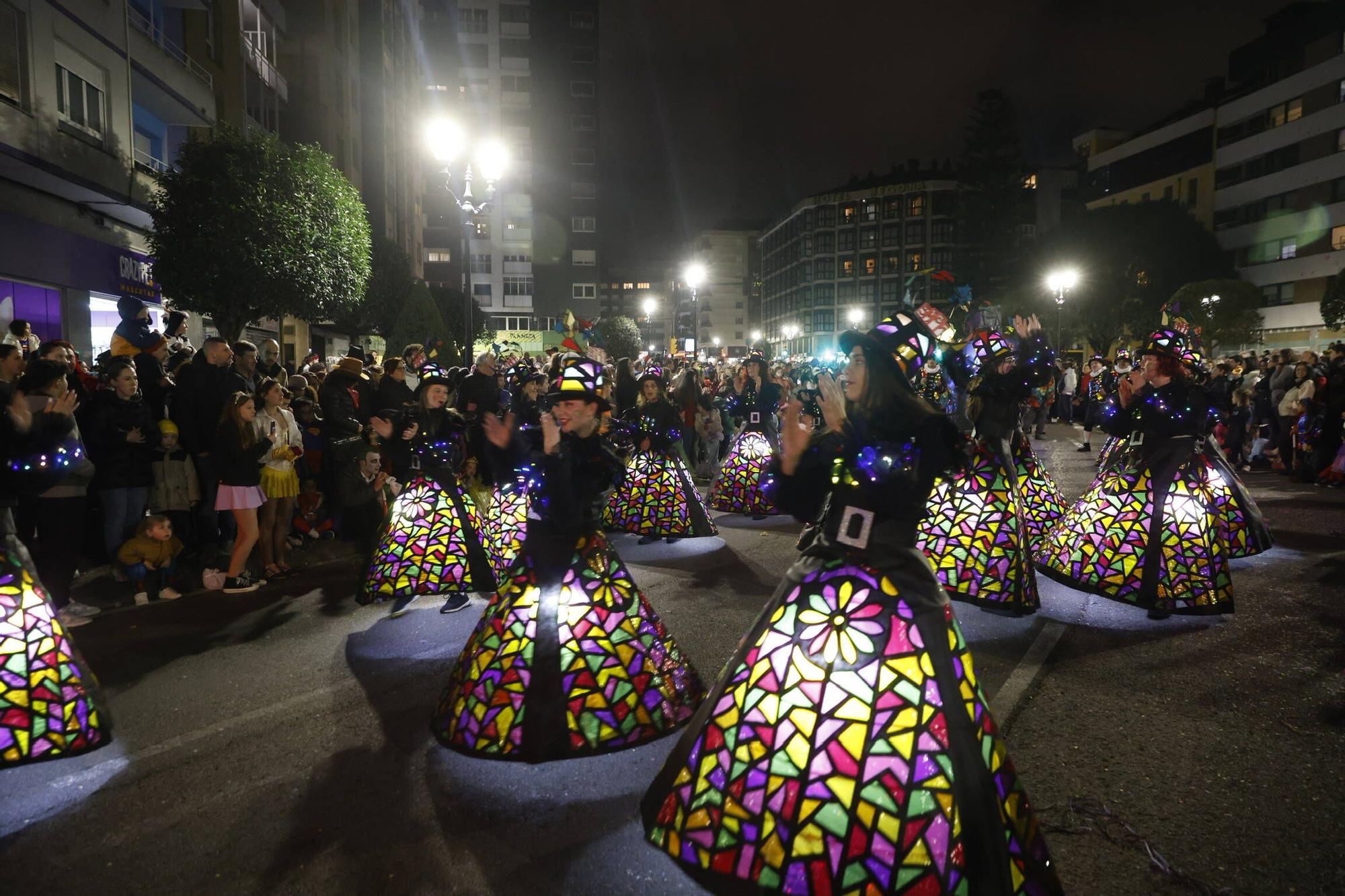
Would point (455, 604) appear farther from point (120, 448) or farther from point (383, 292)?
point (383, 292)

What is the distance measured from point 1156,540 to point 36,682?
22.3ft

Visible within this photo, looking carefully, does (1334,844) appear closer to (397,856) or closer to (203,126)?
(397,856)

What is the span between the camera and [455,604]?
6473mm

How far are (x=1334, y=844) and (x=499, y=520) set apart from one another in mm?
5713

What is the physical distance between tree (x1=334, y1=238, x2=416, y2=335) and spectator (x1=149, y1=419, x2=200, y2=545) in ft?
82.2

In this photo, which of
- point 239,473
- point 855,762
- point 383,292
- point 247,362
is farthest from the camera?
point 383,292

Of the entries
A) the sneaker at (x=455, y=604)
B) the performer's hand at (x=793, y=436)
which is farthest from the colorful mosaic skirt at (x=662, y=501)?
the performer's hand at (x=793, y=436)

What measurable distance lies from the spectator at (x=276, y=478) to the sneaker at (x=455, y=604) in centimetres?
196

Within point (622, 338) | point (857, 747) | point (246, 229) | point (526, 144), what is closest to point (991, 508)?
point (857, 747)

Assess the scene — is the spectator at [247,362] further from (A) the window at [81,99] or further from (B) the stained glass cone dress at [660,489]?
(A) the window at [81,99]

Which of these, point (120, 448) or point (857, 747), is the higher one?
point (120, 448)

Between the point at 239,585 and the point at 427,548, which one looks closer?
the point at 427,548

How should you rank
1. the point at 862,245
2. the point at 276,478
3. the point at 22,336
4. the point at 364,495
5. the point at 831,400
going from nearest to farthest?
the point at 831,400
the point at 276,478
the point at 364,495
the point at 22,336
the point at 862,245

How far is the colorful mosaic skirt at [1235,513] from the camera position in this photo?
7656 mm
